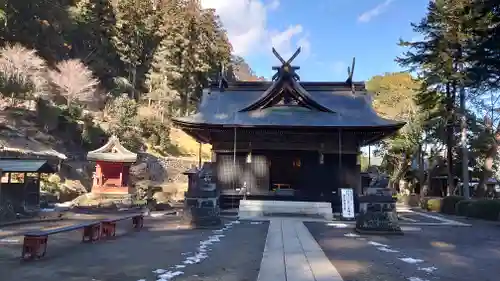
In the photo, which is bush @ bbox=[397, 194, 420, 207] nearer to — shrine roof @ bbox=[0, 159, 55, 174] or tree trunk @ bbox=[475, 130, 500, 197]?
tree trunk @ bbox=[475, 130, 500, 197]

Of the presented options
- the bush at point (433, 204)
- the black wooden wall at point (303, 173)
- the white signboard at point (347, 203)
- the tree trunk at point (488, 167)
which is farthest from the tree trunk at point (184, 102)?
the white signboard at point (347, 203)

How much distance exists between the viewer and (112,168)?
30.0 m

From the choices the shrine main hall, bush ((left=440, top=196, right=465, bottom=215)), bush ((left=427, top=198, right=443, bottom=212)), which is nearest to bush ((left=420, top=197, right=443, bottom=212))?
bush ((left=427, top=198, right=443, bottom=212))

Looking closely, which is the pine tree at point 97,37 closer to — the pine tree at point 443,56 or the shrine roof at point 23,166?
the shrine roof at point 23,166

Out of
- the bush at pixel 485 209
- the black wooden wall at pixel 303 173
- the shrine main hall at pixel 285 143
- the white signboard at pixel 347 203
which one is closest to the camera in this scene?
the white signboard at pixel 347 203

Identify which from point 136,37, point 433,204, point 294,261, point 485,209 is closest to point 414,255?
point 294,261

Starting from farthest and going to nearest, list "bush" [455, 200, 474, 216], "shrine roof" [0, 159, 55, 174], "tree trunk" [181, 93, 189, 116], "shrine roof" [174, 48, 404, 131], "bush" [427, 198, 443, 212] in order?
1. "tree trunk" [181, 93, 189, 116]
2. "bush" [427, 198, 443, 212]
3. "bush" [455, 200, 474, 216]
4. "shrine roof" [174, 48, 404, 131]
5. "shrine roof" [0, 159, 55, 174]

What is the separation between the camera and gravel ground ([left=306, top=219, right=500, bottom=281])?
6945 millimetres

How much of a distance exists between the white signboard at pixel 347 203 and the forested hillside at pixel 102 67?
81.0 ft

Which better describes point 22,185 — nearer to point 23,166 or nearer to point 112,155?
point 23,166

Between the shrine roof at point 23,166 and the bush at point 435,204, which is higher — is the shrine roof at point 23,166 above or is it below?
above

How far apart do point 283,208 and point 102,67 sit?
37.7m

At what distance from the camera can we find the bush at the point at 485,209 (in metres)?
19.4

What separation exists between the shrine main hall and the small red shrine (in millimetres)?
10215
